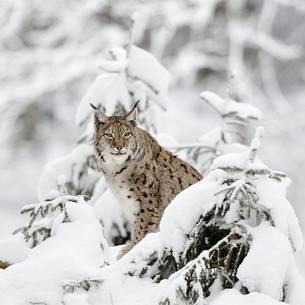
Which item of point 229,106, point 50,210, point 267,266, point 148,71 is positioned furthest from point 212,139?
point 267,266

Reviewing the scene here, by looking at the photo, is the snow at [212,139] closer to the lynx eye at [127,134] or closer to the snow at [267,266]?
the lynx eye at [127,134]

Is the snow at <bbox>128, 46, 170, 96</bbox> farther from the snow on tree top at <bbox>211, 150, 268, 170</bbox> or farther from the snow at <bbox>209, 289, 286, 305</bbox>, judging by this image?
the snow at <bbox>209, 289, 286, 305</bbox>

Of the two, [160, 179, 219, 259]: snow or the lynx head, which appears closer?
[160, 179, 219, 259]: snow

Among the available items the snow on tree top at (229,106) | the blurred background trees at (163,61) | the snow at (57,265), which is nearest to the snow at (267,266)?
the snow at (57,265)

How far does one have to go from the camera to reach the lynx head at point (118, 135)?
5.95 m

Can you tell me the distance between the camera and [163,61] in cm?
1697

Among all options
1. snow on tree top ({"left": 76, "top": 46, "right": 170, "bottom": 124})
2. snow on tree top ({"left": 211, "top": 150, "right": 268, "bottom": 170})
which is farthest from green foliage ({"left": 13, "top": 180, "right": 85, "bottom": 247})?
snow on tree top ({"left": 76, "top": 46, "right": 170, "bottom": 124})

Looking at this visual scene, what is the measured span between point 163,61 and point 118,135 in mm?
11142

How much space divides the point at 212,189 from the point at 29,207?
1011 millimetres

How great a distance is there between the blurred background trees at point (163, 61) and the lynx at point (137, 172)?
8733mm

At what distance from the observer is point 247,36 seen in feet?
54.6

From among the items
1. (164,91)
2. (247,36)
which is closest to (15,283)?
(164,91)

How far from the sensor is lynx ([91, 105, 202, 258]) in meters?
5.96

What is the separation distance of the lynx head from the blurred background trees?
8772mm
